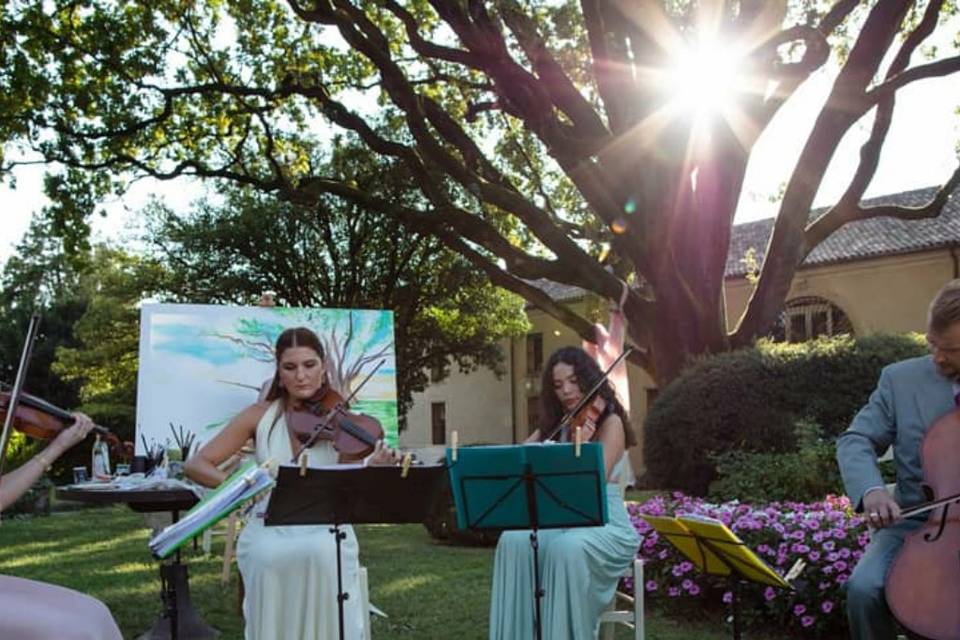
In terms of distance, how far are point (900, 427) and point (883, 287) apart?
921 inches

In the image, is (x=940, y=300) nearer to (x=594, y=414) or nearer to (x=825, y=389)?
(x=594, y=414)

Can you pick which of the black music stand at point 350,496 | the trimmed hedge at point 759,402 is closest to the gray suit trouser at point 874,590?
the black music stand at point 350,496

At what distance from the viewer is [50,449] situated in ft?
11.1

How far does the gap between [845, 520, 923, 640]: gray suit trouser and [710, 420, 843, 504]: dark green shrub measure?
5063mm

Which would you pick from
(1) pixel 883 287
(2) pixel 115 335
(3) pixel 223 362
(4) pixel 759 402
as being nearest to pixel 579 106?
(4) pixel 759 402

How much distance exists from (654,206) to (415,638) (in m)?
8.56

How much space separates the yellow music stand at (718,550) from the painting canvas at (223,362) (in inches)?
116

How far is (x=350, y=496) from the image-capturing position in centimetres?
412

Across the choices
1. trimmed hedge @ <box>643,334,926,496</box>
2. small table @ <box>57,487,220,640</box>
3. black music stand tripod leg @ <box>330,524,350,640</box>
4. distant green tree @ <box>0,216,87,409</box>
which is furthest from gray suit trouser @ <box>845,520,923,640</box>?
distant green tree @ <box>0,216,87,409</box>

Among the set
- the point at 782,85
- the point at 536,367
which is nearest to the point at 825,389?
the point at 782,85

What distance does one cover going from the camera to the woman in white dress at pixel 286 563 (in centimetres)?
442

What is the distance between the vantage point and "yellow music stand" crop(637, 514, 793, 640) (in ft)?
13.7

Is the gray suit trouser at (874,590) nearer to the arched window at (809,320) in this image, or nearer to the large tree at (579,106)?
the large tree at (579,106)

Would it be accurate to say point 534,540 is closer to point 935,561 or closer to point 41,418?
point 935,561
